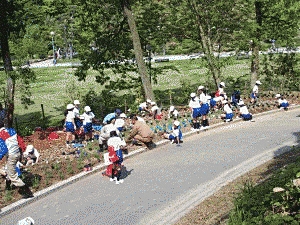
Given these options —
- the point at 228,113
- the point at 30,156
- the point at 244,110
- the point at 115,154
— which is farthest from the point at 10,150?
the point at 244,110

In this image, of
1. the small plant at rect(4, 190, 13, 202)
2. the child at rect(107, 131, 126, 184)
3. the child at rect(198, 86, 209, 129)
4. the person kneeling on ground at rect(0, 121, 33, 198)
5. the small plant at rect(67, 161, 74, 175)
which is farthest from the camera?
the child at rect(198, 86, 209, 129)

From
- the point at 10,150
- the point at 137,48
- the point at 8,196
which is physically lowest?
the point at 8,196

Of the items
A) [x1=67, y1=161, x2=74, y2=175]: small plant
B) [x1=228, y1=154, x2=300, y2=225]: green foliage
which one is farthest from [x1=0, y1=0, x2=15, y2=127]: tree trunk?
[x1=228, y1=154, x2=300, y2=225]: green foliage

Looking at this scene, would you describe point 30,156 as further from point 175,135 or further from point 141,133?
point 175,135

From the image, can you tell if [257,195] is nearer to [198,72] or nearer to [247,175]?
[247,175]

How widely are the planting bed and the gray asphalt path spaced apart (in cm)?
57

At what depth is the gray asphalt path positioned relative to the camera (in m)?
9.95

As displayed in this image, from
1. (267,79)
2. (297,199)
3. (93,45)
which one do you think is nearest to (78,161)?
(297,199)

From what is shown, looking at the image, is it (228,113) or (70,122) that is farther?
(228,113)

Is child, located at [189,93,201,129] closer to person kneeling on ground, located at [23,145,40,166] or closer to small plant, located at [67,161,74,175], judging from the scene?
small plant, located at [67,161,74,175]

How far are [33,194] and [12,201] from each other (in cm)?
56

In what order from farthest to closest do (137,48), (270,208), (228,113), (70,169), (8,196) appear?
(137,48), (228,113), (70,169), (8,196), (270,208)

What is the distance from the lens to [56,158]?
45.7 feet

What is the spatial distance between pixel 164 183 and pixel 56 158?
3.94 meters
